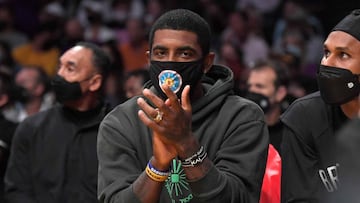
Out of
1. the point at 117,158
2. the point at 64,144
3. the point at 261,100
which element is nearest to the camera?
the point at 117,158

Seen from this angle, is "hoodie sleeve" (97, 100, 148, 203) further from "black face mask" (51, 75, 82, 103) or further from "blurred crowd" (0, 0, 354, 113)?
"blurred crowd" (0, 0, 354, 113)

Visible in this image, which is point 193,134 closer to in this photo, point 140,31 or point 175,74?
point 175,74

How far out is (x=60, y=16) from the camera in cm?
1136

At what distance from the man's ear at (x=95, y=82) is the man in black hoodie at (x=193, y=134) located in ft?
5.85

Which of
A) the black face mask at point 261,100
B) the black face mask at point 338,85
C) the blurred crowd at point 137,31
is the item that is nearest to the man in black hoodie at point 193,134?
the black face mask at point 338,85

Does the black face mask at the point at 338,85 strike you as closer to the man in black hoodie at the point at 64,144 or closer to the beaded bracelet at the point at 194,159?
the beaded bracelet at the point at 194,159

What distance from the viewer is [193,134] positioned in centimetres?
364

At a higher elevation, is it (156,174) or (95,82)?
(156,174)

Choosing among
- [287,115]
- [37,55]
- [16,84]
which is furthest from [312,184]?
[37,55]

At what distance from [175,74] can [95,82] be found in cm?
217

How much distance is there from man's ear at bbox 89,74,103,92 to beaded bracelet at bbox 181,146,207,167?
2424 millimetres

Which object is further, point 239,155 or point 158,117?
point 239,155

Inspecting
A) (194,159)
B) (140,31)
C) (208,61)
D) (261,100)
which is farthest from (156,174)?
(140,31)

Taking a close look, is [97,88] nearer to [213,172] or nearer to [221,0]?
[213,172]
